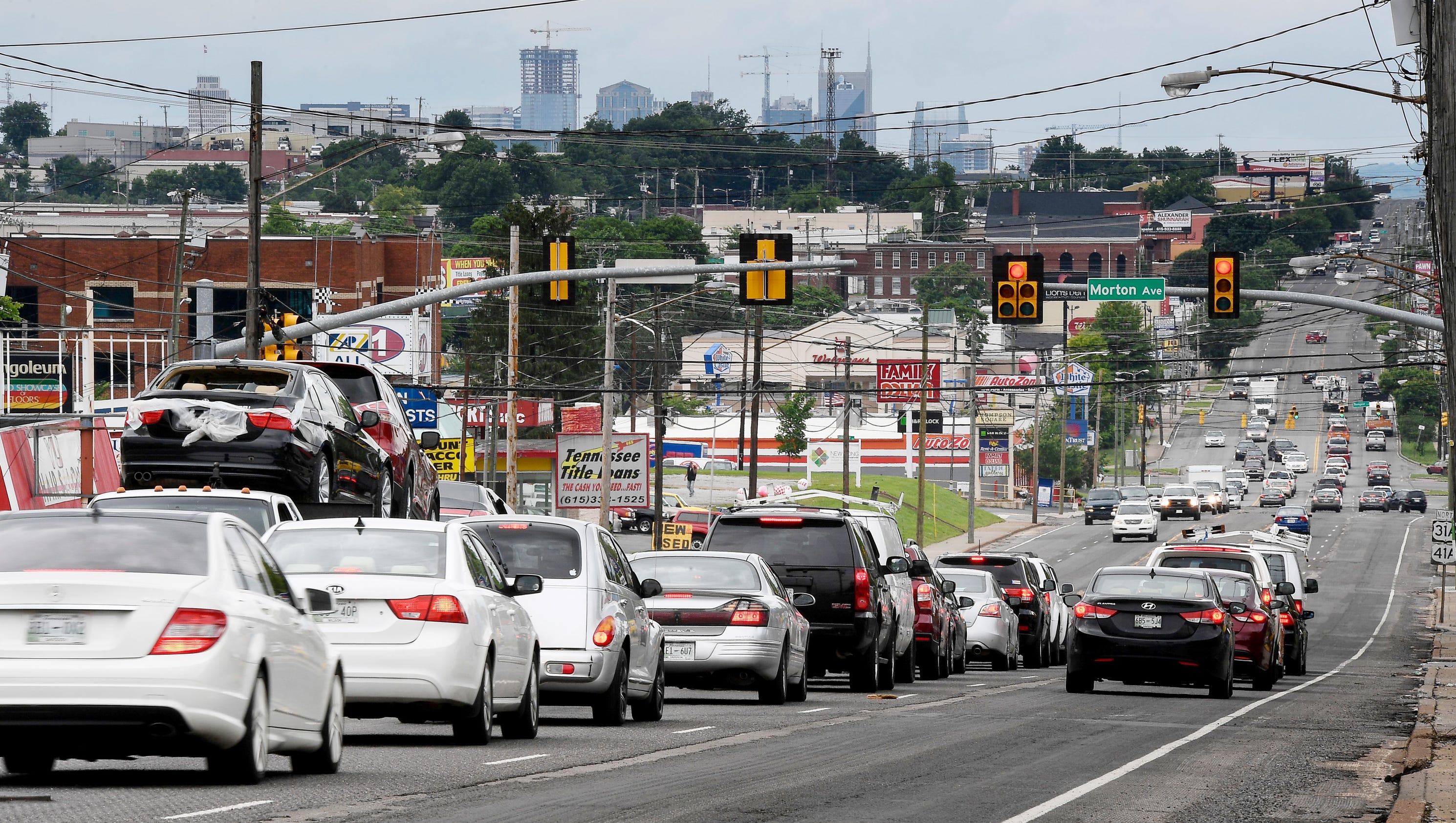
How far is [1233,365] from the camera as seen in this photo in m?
169

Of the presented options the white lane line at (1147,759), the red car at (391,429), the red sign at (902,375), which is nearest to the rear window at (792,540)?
the white lane line at (1147,759)

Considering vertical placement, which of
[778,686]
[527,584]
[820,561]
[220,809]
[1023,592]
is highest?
[527,584]

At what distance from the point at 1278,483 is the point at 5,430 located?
81932 millimetres

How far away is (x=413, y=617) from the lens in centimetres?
1309

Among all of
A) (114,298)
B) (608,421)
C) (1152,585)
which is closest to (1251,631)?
(1152,585)

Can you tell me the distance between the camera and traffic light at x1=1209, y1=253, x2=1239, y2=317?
109ft

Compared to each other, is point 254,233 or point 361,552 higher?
point 254,233

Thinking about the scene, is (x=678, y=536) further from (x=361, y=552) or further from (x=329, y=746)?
(x=329, y=746)

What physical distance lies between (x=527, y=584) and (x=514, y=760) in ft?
7.05

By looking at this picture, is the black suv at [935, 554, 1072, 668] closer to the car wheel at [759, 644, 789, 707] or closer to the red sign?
the car wheel at [759, 644, 789, 707]

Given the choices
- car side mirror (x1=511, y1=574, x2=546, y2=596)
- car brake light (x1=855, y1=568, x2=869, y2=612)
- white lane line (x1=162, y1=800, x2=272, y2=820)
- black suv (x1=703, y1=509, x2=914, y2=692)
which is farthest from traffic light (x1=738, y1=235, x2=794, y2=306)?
white lane line (x1=162, y1=800, x2=272, y2=820)

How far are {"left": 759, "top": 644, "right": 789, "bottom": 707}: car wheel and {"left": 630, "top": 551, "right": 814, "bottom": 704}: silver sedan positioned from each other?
1cm

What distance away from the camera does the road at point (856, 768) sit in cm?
1033

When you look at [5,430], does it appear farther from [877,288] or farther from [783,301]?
[877,288]
